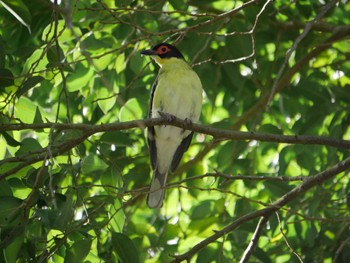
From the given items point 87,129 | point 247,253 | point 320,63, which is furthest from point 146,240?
point 320,63

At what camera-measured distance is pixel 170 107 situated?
20.1 feet

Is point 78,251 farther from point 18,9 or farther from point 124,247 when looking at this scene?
point 18,9

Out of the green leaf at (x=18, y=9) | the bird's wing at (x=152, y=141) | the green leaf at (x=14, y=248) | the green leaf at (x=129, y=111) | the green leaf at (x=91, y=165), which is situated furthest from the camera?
the bird's wing at (x=152, y=141)

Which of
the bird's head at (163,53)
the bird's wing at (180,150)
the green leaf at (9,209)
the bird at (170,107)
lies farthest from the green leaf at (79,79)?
the green leaf at (9,209)

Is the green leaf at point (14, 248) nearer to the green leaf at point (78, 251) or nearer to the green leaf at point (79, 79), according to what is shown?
the green leaf at point (78, 251)

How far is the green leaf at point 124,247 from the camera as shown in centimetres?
407

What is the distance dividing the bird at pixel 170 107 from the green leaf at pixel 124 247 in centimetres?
180

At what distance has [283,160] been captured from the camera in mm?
5625

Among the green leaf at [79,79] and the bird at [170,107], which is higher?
the green leaf at [79,79]

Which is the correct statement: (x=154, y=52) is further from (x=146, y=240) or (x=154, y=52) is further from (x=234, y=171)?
(x=146, y=240)

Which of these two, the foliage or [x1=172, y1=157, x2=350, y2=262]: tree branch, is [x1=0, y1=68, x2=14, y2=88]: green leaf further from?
[x1=172, y1=157, x2=350, y2=262]: tree branch

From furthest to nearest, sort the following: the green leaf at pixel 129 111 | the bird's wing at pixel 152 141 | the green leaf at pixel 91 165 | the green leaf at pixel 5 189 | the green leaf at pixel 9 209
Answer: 1. the bird's wing at pixel 152 141
2. the green leaf at pixel 129 111
3. the green leaf at pixel 91 165
4. the green leaf at pixel 5 189
5. the green leaf at pixel 9 209

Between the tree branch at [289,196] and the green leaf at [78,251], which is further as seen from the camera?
the tree branch at [289,196]

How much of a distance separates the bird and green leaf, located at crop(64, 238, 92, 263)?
1.98 metres
